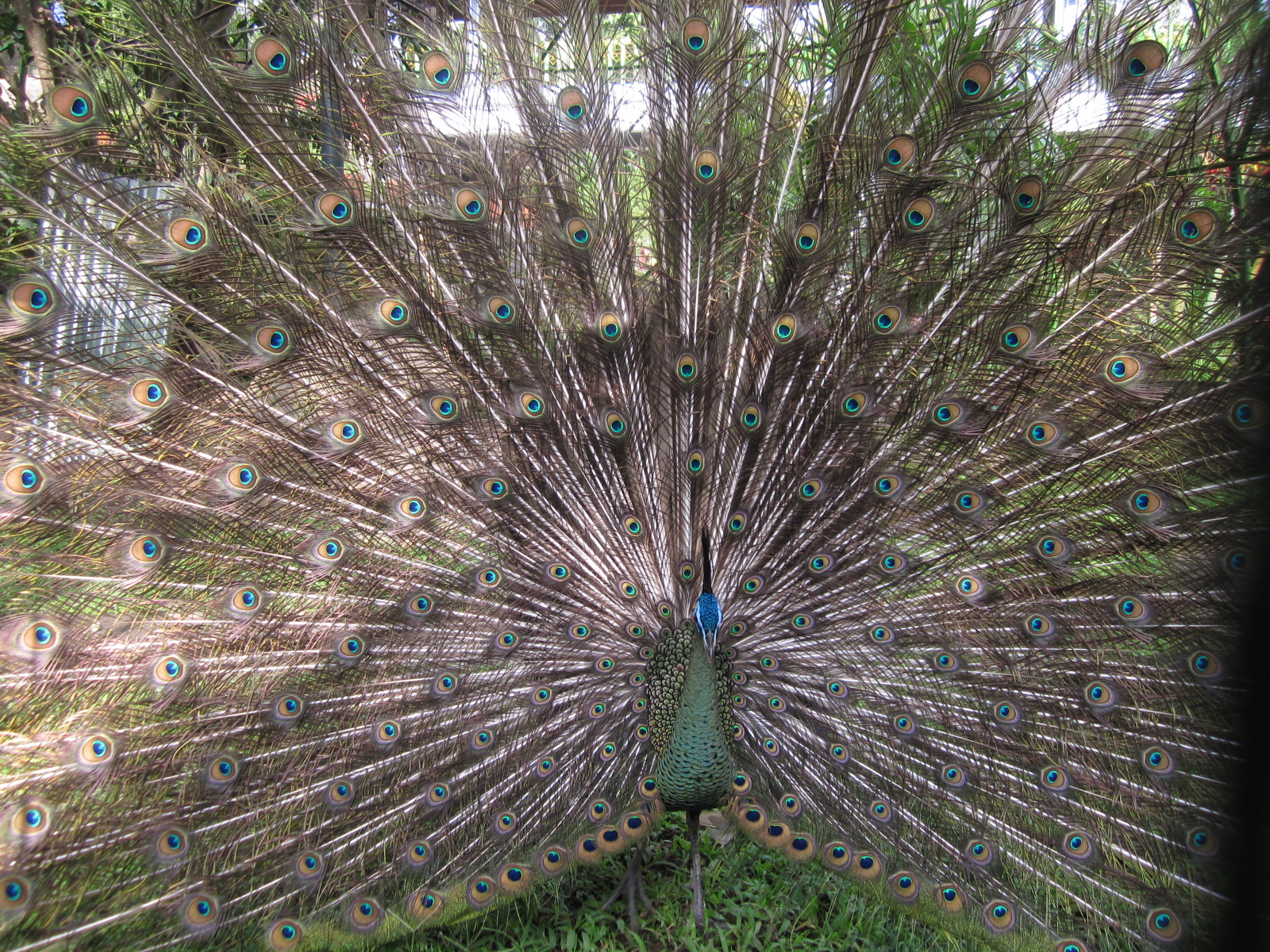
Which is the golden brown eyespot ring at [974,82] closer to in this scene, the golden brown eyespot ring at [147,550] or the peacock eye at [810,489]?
the peacock eye at [810,489]

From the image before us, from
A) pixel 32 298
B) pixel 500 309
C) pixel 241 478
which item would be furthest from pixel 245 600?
pixel 500 309

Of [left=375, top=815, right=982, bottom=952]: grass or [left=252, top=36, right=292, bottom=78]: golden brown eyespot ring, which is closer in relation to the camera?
[left=252, top=36, right=292, bottom=78]: golden brown eyespot ring

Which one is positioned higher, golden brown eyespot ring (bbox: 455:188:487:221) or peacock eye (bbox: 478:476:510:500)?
golden brown eyespot ring (bbox: 455:188:487:221)

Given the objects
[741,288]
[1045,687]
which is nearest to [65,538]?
[741,288]

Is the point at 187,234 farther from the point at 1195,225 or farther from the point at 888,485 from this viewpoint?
the point at 1195,225

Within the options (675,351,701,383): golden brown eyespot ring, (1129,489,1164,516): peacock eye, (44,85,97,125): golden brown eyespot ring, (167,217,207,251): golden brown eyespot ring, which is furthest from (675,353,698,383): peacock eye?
(44,85,97,125): golden brown eyespot ring

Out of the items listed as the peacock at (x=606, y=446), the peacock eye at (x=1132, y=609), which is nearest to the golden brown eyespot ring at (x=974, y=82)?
the peacock at (x=606, y=446)

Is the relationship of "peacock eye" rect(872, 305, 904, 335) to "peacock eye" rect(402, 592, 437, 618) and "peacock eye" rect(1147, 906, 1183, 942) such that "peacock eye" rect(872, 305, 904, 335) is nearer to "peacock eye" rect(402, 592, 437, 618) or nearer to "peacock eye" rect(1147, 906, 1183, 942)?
"peacock eye" rect(402, 592, 437, 618)

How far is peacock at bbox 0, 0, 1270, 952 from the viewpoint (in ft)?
6.87

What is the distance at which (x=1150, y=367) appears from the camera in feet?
7.00

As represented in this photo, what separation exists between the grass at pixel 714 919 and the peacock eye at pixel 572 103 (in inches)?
108

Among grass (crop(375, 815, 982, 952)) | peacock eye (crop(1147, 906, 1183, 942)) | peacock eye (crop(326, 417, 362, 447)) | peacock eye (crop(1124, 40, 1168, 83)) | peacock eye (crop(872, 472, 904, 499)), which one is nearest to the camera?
peacock eye (crop(1124, 40, 1168, 83))

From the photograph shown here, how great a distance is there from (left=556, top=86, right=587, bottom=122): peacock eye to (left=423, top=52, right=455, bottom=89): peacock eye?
1.11 ft

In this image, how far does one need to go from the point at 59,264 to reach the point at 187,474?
70 cm
